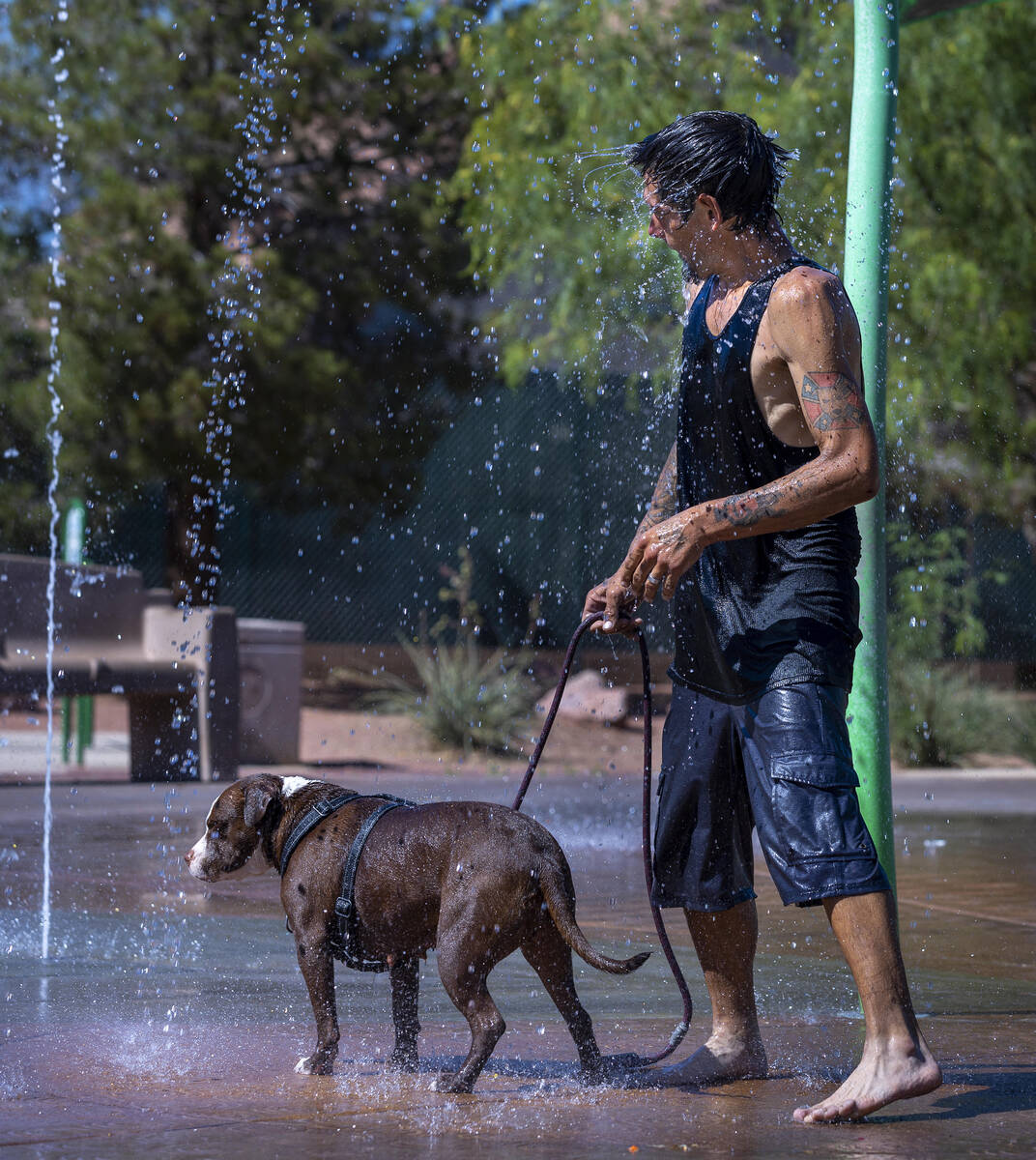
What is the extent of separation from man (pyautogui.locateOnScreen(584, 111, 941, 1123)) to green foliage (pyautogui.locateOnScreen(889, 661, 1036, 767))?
392 inches

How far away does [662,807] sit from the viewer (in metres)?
3.84

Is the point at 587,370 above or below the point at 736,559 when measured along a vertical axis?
above

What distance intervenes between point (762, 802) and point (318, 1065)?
1.09 m

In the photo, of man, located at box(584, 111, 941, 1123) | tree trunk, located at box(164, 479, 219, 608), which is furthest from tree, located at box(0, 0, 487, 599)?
man, located at box(584, 111, 941, 1123)

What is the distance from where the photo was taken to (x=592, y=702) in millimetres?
16719

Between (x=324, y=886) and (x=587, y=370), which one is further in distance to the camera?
(x=587, y=370)

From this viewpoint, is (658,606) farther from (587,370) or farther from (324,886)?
(324,886)

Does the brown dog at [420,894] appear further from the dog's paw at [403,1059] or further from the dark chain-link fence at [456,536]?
the dark chain-link fence at [456,536]

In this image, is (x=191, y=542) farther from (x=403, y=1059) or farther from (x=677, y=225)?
(x=677, y=225)

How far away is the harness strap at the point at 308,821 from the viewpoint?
148 inches

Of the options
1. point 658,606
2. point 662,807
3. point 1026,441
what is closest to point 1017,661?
point 1026,441

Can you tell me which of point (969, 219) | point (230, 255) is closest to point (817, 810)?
point (969, 219)

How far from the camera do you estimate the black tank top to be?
11.6ft

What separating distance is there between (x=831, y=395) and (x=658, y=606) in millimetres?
9986
